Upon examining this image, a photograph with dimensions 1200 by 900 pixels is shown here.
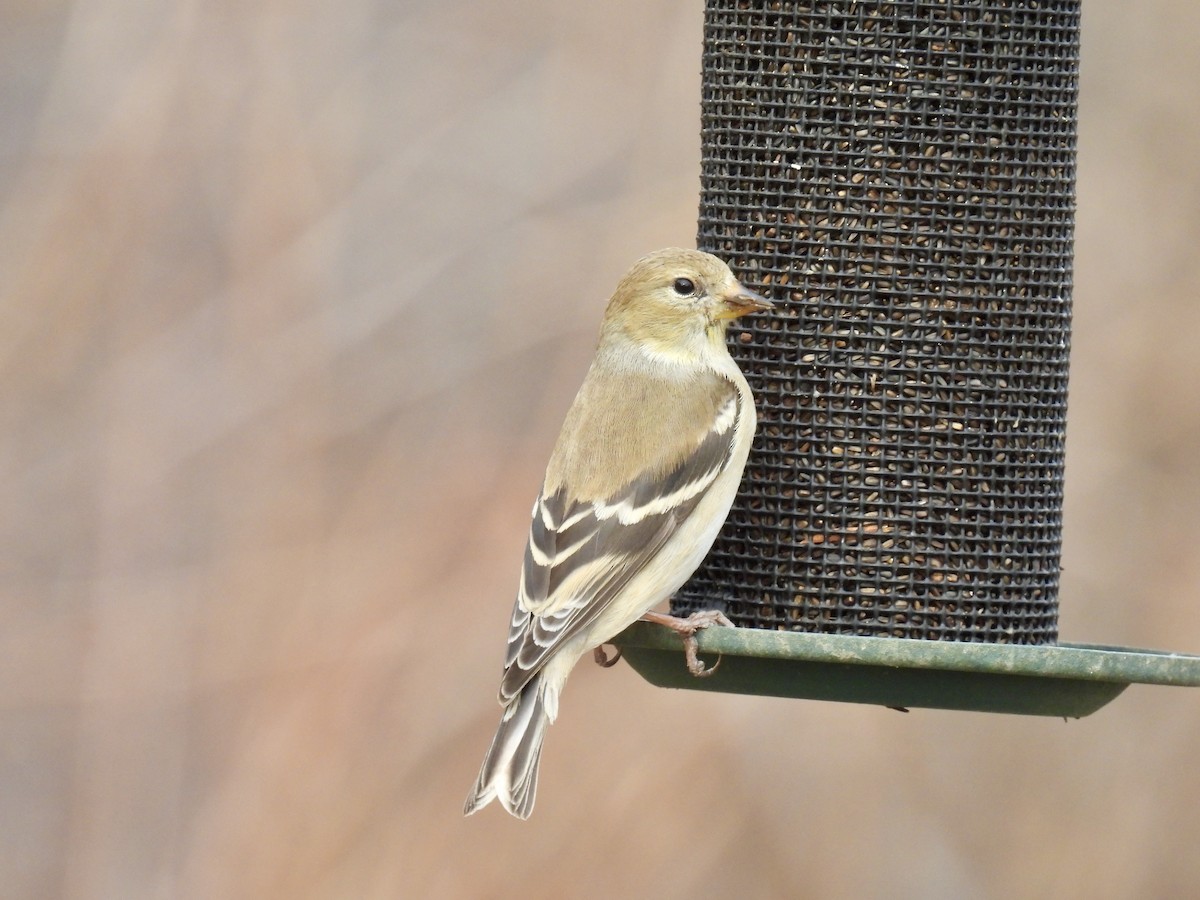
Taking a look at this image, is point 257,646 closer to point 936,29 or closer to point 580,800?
point 580,800

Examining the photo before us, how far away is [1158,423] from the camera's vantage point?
988 centimetres

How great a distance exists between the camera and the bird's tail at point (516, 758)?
5797 millimetres

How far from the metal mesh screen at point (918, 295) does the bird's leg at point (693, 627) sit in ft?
1.23

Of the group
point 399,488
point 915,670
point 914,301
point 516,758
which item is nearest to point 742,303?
point 914,301

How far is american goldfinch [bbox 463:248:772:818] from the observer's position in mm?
5875

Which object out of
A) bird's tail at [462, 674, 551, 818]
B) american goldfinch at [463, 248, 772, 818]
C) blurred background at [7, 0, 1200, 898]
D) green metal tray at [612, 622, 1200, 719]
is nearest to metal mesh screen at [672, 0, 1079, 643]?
american goldfinch at [463, 248, 772, 818]

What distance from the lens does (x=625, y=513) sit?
603cm

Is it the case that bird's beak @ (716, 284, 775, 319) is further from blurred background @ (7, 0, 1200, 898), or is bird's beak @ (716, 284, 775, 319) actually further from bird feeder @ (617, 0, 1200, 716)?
blurred background @ (7, 0, 1200, 898)

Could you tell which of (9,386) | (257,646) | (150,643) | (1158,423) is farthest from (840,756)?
(9,386)

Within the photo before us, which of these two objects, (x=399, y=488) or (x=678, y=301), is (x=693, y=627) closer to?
(x=678, y=301)

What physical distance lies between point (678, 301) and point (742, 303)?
378mm

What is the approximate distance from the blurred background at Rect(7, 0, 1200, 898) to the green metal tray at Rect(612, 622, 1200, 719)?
12.9 ft

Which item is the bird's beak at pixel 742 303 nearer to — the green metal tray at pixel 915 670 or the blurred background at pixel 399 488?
the green metal tray at pixel 915 670

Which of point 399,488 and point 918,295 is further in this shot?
point 399,488
